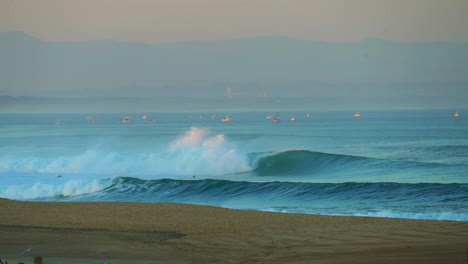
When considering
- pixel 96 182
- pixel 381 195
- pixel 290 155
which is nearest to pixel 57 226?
pixel 381 195

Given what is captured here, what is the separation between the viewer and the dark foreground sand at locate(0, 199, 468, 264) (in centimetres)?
905

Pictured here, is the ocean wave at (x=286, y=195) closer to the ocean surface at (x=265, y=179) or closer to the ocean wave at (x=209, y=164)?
the ocean surface at (x=265, y=179)

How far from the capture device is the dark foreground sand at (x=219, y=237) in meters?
9.05

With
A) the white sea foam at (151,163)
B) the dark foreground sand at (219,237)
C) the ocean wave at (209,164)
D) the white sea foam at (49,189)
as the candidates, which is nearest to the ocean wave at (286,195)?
the white sea foam at (49,189)

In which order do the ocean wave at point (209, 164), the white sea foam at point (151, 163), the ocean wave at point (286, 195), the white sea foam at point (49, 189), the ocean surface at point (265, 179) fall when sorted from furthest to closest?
1. the white sea foam at point (151, 163)
2. the ocean wave at point (209, 164)
3. the white sea foam at point (49, 189)
4. the ocean surface at point (265, 179)
5. the ocean wave at point (286, 195)

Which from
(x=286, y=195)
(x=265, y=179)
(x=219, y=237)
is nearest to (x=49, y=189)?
(x=265, y=179)

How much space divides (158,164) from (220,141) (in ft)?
13.7

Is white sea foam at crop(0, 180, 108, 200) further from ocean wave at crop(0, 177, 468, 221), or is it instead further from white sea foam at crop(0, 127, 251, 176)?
white sea foam at crop(0, 127, 251, 176)

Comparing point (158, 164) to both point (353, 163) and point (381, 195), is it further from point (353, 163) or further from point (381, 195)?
point (381, 195)

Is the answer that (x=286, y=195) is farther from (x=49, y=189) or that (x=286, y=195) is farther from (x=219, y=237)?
(x=219, y=237)

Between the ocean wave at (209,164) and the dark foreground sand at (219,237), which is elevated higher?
the ocean wave at (209,164)

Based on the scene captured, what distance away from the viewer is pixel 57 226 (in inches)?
488

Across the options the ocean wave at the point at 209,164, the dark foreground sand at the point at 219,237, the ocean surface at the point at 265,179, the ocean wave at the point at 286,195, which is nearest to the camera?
the dark foreground sand at the point at 219,237

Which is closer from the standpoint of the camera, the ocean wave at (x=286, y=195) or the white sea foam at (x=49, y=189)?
the ocean wave at (x=286, y=195)
